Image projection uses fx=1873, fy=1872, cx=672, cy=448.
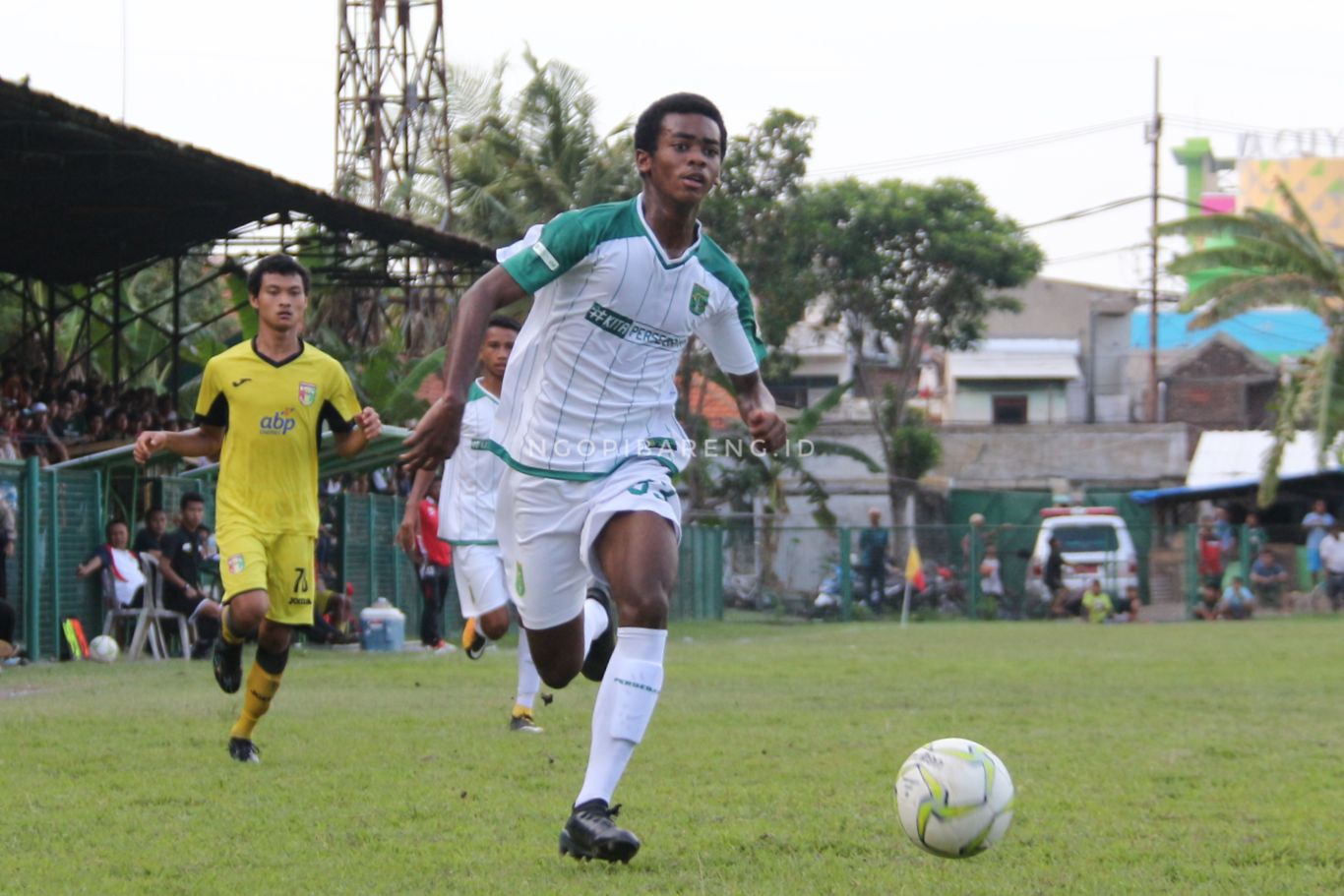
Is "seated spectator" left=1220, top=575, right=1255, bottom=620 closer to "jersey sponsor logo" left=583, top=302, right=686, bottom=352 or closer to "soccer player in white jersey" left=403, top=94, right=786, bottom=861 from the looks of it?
"soccer player in white jersey" left=403, top=94, right=786, bottom=861

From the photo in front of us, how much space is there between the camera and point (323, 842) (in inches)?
227

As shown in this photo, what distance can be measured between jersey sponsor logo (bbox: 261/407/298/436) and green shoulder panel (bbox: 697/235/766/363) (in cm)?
279

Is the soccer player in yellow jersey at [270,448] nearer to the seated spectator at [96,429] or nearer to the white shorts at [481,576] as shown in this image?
the white shorts at [481,576]

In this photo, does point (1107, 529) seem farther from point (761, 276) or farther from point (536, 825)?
point (536, 825)

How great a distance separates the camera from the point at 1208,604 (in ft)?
111

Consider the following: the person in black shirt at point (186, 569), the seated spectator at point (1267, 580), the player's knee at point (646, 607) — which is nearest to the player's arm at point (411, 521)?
the player's knee at point (646, 607)

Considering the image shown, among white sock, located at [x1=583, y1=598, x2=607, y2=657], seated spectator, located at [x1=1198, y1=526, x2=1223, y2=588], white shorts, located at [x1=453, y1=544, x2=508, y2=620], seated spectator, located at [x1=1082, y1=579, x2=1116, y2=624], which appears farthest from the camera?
seated spectator, located at [x1=1198, y1=526, x2=1223, y2=588]

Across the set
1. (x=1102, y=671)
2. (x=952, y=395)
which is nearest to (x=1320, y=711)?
(x=1102, y=671)

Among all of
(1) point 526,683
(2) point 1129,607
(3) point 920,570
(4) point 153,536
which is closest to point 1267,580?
(2) point 1129,607

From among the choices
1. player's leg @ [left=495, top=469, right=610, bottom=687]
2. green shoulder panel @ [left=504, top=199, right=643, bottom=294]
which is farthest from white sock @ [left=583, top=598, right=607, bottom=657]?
green shoulder panel @ [left=504, top=199, right=643, bottom=294]

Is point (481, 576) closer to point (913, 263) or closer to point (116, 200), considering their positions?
point (116, 200)

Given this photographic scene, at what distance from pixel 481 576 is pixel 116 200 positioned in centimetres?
1508

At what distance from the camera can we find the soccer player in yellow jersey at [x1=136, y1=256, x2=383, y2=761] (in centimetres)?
841

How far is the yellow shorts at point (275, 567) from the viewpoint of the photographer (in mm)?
8328
